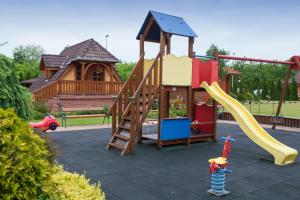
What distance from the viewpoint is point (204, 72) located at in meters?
10.7

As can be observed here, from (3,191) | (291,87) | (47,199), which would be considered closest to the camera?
(3,191)

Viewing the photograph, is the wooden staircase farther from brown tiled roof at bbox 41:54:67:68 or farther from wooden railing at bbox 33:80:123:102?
brown tiled roof at bbox 41:54:67:68

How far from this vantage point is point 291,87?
44.4 metres

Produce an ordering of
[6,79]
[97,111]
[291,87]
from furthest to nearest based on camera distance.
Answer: [291,87] < [97,111] < [6,79]

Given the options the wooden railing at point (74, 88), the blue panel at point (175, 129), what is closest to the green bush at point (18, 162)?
the blue panel at point (175, 129)

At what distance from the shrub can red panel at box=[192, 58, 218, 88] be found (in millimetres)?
6650

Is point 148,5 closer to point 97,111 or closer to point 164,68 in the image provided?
point 164,68

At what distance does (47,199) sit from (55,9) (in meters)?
12.2

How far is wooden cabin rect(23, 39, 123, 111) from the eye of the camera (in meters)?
21.4

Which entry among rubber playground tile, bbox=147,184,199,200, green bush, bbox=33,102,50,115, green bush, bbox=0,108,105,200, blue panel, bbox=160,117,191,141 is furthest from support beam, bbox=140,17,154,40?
green bush, bbox=33,102,50,115

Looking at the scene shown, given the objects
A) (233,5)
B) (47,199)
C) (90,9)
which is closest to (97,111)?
(90,9)

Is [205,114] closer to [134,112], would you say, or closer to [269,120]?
[134,112]

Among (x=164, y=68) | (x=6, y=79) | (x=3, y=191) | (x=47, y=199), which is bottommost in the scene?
(x=47, y=199)

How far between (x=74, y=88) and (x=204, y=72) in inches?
547
